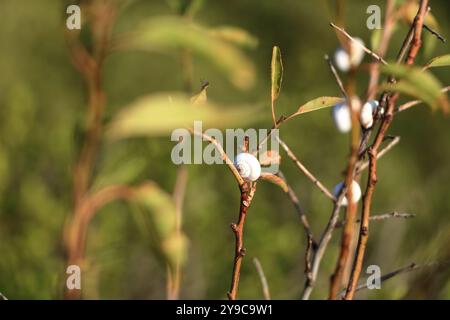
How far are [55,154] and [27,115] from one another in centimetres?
8

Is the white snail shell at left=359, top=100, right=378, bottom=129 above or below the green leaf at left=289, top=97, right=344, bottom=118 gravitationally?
below

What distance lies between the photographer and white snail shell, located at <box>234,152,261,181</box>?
453 millimetres

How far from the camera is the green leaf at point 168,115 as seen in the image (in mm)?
316

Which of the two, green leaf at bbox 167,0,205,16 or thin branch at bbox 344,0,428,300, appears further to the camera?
green leaf at bbox 167,0,205,16

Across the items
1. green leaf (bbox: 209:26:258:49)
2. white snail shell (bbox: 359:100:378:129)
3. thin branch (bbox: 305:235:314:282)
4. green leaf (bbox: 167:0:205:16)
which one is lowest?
thin branch (bbox: 305:235:314:282)

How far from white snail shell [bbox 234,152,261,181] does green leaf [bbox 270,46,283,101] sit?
0.05 m

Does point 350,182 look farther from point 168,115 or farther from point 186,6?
point 186,6

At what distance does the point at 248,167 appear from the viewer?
455 millimetres

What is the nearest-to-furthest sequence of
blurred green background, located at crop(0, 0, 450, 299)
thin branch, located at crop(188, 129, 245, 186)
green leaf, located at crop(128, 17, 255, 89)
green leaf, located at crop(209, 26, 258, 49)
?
green leaf, located at crop(128, 17, 255, 89)
thin branch, located at crop(188, 129, 245, 186)
green leaf, located at crop(209, 26, 258, 49)
blurred green background, located at crop(0, 0, 450, 299)

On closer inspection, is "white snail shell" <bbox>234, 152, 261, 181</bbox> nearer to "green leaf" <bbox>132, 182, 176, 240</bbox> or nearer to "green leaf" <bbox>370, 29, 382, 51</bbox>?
"green leaf" <bbox>132, 182, 176, 240</bbox>

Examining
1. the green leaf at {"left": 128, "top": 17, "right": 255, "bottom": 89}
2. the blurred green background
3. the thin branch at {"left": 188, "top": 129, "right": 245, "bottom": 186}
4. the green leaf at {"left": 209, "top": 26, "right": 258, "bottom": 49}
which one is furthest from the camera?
the blurred green background

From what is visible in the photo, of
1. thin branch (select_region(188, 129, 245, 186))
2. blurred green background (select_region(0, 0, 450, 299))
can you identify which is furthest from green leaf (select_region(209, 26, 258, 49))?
thin branch (select_region(188, 129, 245, 186))

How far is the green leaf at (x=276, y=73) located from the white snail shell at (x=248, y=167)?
0.15 feet
